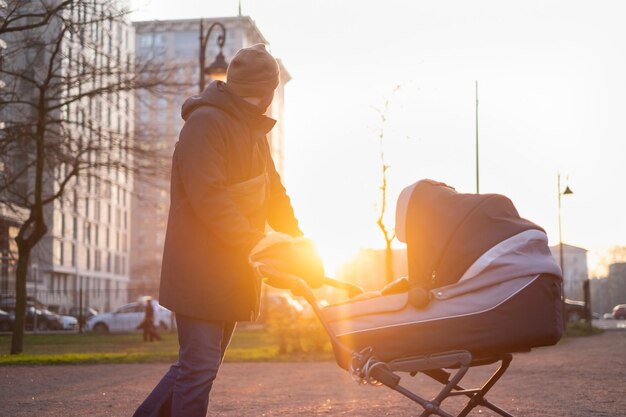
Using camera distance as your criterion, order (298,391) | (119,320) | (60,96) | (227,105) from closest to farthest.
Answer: (227,105) < (298,391) < (60,96) < (119,320)

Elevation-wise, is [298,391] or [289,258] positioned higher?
[289,258]

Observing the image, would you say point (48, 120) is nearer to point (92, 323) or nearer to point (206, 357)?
point (206, 357)

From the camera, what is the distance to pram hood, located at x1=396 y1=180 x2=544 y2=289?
405 centimetres

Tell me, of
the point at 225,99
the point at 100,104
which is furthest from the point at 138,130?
the point at 225,99

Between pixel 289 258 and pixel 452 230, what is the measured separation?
29.2 inches

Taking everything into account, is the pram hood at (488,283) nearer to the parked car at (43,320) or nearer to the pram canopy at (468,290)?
the pram canopy at (468,290)

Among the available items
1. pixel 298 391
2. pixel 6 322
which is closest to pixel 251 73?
pixel 298 391

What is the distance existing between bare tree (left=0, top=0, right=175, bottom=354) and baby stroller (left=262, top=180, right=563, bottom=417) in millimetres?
15946

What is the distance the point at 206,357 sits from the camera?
13.8ft

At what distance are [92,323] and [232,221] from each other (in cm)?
3754

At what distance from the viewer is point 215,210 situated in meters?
4.17

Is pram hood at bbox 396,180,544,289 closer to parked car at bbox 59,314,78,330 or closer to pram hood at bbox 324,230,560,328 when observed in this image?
pram hood at bbox 324,230,560,328

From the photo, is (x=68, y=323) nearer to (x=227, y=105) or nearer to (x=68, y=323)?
(x=68, y=323)

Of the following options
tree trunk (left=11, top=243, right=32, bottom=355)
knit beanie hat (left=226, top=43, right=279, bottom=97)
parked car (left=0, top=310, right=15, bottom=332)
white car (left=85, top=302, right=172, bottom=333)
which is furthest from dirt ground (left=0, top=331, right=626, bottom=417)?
parked car (left=0, top=310, right=15, bottom=332)
